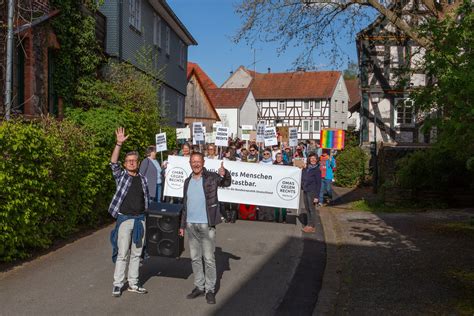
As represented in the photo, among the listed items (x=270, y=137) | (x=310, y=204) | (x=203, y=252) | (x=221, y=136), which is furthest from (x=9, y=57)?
(x=270, y=137)

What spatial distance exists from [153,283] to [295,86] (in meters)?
65.7

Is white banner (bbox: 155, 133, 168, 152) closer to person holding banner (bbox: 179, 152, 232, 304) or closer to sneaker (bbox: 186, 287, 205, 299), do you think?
person holding banner (bbox: 179, 152, 232, 304)

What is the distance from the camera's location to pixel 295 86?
72188 mm

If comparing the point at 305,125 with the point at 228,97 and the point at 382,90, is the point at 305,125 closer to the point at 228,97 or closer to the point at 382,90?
the point at 228,97

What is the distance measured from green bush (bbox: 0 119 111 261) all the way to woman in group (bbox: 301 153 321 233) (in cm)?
445

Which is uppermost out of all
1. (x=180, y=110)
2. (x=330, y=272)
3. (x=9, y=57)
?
(x=180, y=110)

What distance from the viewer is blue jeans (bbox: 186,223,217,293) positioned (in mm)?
7102

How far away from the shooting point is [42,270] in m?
8.45

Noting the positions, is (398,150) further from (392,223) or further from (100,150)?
(100,150)

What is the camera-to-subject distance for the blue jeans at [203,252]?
7102mm

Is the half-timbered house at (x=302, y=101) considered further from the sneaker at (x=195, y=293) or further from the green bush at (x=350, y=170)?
the sneaker at (x=195, y=293)

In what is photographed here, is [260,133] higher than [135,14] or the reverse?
the reverse

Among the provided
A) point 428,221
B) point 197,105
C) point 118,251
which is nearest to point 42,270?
point 118,251

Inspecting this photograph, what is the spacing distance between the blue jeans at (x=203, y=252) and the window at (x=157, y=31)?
1981cm
